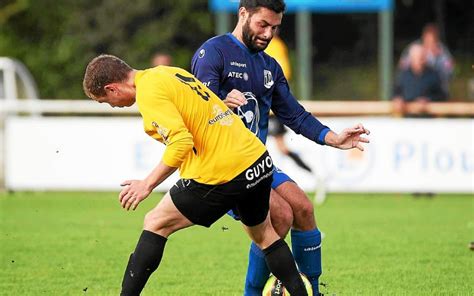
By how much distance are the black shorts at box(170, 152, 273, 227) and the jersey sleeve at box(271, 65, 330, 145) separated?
3.00 feet

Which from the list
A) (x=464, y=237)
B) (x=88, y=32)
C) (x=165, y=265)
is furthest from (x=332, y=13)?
(x=165, y=265)

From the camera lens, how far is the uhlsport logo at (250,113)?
7203 mm

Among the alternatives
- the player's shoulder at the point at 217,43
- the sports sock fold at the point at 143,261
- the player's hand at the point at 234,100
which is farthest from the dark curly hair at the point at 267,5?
the sports sock fold at the point at 143,261

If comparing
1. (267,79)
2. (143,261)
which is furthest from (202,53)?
(143,261)

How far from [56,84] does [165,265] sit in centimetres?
2033

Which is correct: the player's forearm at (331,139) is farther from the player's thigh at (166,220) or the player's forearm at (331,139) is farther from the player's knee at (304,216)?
the player's thigh at (166,220)

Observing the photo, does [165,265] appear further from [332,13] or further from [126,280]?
[332,13]

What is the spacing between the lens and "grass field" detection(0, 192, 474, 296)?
8.61 meters

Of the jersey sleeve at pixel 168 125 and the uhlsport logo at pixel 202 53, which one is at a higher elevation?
the uhlsport logo at pixel 202 53

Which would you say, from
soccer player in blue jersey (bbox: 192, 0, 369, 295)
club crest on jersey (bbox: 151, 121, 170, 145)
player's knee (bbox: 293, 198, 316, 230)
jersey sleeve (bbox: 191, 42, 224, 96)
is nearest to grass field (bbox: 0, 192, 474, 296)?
soccer player in blue jersey (bbox: 192, 0, 369, 295)

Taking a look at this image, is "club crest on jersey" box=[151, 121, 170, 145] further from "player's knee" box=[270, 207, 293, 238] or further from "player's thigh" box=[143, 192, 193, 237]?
"player's knee" box=[270, 207, 293, 238]

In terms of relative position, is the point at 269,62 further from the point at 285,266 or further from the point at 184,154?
the point at 184,154

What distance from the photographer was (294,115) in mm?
7539

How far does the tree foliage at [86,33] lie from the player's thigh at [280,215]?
22412mm
